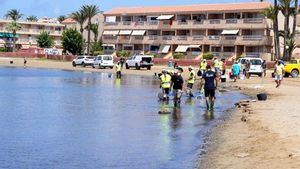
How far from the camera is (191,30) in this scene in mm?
90250

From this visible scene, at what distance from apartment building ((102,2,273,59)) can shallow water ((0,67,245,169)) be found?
2024 inches

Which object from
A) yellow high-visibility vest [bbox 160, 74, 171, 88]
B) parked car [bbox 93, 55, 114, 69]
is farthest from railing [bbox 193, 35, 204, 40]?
yellow high-visibility vest [bbox 160, 74, 171, 88]

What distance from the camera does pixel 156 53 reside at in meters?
92.2

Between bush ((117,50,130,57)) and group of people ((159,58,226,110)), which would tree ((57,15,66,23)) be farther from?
group of people ((159,58,226,110))

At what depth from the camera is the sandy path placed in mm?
12315

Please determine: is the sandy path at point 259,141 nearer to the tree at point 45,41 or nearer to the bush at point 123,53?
the bush at point 123,53

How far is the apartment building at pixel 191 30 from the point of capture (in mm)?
82312

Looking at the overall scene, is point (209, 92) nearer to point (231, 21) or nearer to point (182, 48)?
point (231, 21)

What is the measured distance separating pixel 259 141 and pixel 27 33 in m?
130

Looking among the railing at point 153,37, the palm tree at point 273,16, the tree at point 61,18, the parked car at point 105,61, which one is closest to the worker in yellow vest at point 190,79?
the parked car at point 105,61

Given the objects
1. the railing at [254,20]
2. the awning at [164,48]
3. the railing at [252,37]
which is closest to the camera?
the railing at [252,37]

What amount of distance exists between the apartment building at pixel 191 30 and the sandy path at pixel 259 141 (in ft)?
193

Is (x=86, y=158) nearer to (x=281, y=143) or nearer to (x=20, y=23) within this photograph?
(x=281, y=143)

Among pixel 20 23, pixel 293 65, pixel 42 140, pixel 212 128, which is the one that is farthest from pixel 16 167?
pixel 20 23
